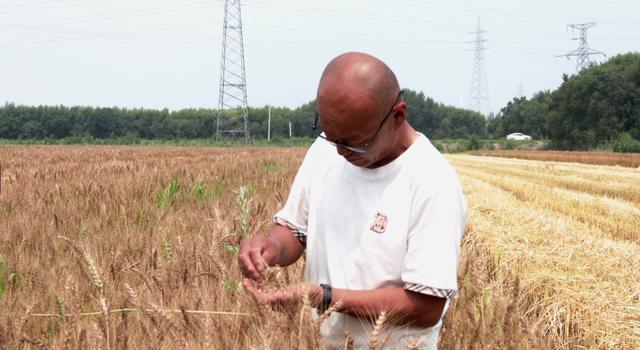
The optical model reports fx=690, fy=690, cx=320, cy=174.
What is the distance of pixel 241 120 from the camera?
287ft

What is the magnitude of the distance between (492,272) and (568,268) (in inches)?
16.6

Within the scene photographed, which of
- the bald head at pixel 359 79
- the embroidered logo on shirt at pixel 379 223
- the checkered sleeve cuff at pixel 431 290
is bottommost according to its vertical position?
the checkered sleeve cuff at pixel 431 290

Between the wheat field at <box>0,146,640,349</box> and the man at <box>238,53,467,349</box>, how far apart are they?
100mm

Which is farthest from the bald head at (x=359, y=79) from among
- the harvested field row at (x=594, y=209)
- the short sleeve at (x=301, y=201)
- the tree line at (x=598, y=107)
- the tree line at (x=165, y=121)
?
the tree line at (x=165, y=121)

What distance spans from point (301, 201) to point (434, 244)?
1.71 ft

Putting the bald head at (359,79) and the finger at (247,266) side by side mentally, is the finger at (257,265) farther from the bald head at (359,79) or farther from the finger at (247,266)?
the bald head at (359,79)

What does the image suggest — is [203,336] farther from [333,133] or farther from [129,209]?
[129,209]

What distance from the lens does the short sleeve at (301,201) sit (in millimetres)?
1960

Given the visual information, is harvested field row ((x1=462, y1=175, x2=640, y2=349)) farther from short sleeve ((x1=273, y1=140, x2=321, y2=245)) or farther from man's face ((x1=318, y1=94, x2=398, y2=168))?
man's face ((x1=318, y1=94, x2=398, y2=168))

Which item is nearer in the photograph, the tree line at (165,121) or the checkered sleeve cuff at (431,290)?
the checkered sleeve cuff at (431,290)

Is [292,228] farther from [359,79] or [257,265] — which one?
[359,79]

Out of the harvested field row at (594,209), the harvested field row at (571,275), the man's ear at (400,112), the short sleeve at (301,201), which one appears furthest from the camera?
the harvested field row at (594,209)

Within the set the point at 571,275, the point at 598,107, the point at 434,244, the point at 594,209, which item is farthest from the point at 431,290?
the point at 598,107

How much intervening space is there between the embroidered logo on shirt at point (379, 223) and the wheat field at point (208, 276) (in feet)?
0.81
